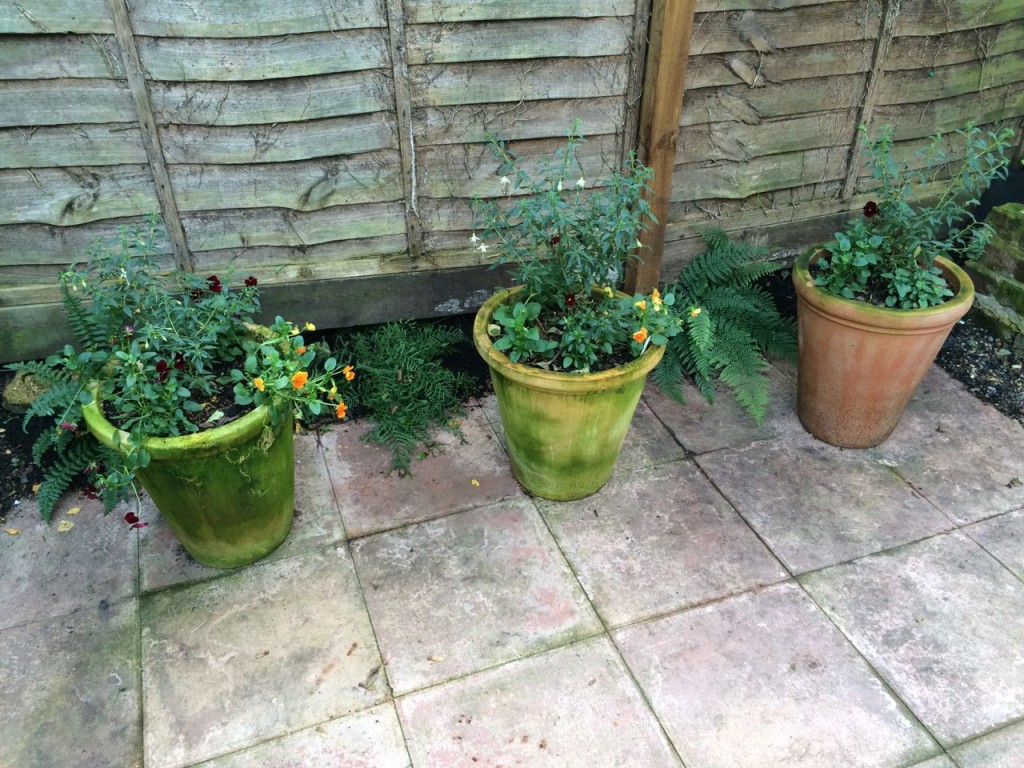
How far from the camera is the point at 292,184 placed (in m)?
2.80

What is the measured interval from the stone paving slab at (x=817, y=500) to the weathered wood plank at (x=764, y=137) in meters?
1.24

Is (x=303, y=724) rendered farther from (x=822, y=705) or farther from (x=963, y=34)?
(x=963, y=34)

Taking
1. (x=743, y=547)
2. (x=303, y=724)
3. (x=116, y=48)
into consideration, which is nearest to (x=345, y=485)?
(x=303, y=724)

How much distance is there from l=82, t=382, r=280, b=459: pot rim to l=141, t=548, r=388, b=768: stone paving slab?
556 mm

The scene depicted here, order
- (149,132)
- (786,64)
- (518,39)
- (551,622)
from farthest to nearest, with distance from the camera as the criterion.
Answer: (786,64), (518,39), (149,132), (551,622)

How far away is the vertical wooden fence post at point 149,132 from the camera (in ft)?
Answer: 7.86

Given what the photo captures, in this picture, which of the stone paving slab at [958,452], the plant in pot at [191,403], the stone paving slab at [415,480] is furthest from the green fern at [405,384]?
the stone paving slab at [958,452]

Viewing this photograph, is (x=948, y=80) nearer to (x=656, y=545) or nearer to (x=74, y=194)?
(x=656, y=545)

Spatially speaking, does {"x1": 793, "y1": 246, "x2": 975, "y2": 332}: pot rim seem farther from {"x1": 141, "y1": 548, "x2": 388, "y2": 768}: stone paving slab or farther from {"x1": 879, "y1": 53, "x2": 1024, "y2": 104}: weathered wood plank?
{"x1": 141, "y1": 548, "x2": 388, "y2": 768}: stone paving slab

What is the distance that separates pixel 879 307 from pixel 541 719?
1.88 metres

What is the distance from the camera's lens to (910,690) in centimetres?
215

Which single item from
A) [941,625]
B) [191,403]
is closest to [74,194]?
[191,403]

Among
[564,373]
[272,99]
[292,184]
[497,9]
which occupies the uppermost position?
[497,9]

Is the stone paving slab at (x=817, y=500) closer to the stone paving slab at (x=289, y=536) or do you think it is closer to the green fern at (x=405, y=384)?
the green fern at (x=405, y=384)
